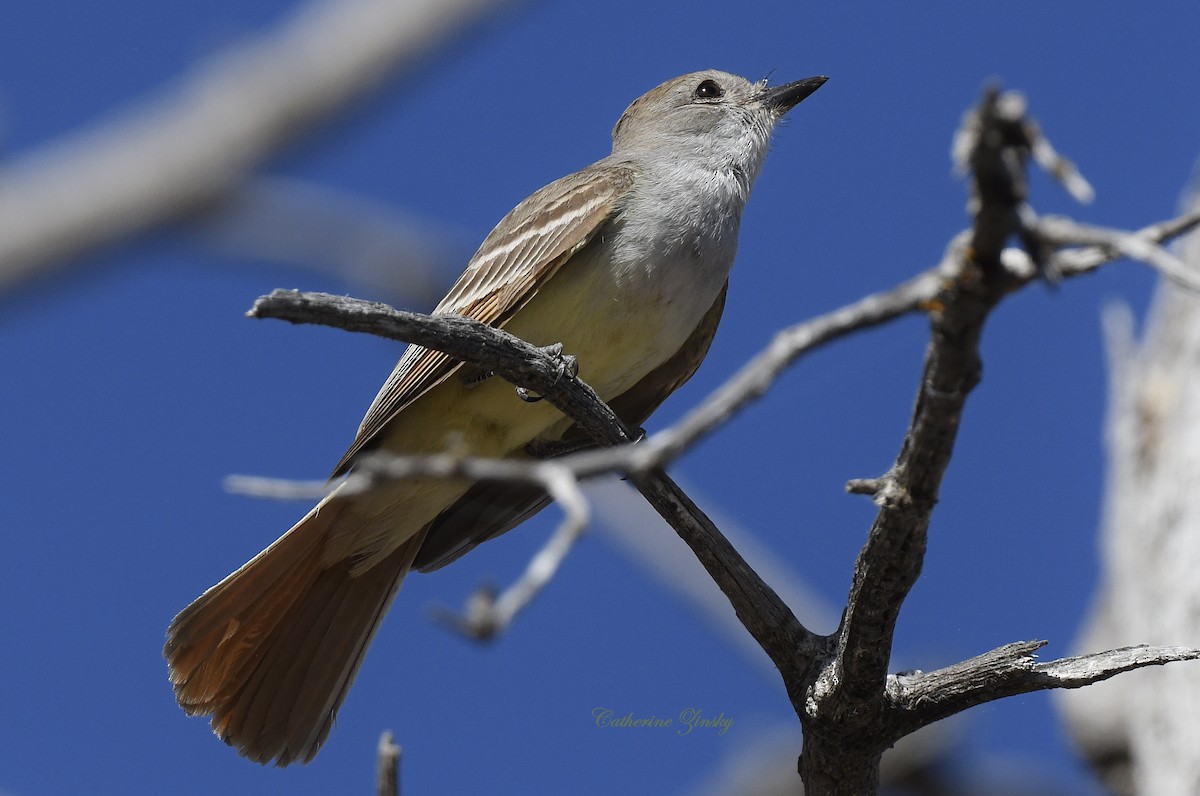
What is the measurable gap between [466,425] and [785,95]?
119 inches

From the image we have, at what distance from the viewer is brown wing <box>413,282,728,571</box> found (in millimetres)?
6297

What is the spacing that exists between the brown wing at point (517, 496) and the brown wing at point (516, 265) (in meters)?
0.59

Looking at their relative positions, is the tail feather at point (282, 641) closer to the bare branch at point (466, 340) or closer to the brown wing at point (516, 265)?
the brown wing at point (516, 265)

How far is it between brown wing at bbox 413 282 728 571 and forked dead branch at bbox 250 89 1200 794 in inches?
53.9

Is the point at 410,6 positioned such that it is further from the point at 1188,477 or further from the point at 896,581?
the point at 1188,477

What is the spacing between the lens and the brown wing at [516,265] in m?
5.85

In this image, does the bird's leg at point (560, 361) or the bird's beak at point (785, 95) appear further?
the bird's beak at point (785, 95)

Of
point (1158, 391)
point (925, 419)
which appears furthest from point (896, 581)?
point (1158, 391)

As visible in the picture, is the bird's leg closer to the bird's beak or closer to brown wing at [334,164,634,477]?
brown wing at [334,164,634,477]

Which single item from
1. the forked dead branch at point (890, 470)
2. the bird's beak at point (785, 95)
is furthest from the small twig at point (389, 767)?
the bird's beak at point (785, 95)

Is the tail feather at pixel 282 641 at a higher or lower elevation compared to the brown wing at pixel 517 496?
lower

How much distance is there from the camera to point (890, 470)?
358 centimetres

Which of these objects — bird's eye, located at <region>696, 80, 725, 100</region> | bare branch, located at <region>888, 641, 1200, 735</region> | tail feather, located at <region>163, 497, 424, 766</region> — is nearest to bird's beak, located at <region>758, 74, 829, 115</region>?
bird's eye, located at <region>696, 80, 725, 100</region>

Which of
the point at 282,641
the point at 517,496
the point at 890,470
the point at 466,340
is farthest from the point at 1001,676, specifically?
the point at 282,641
